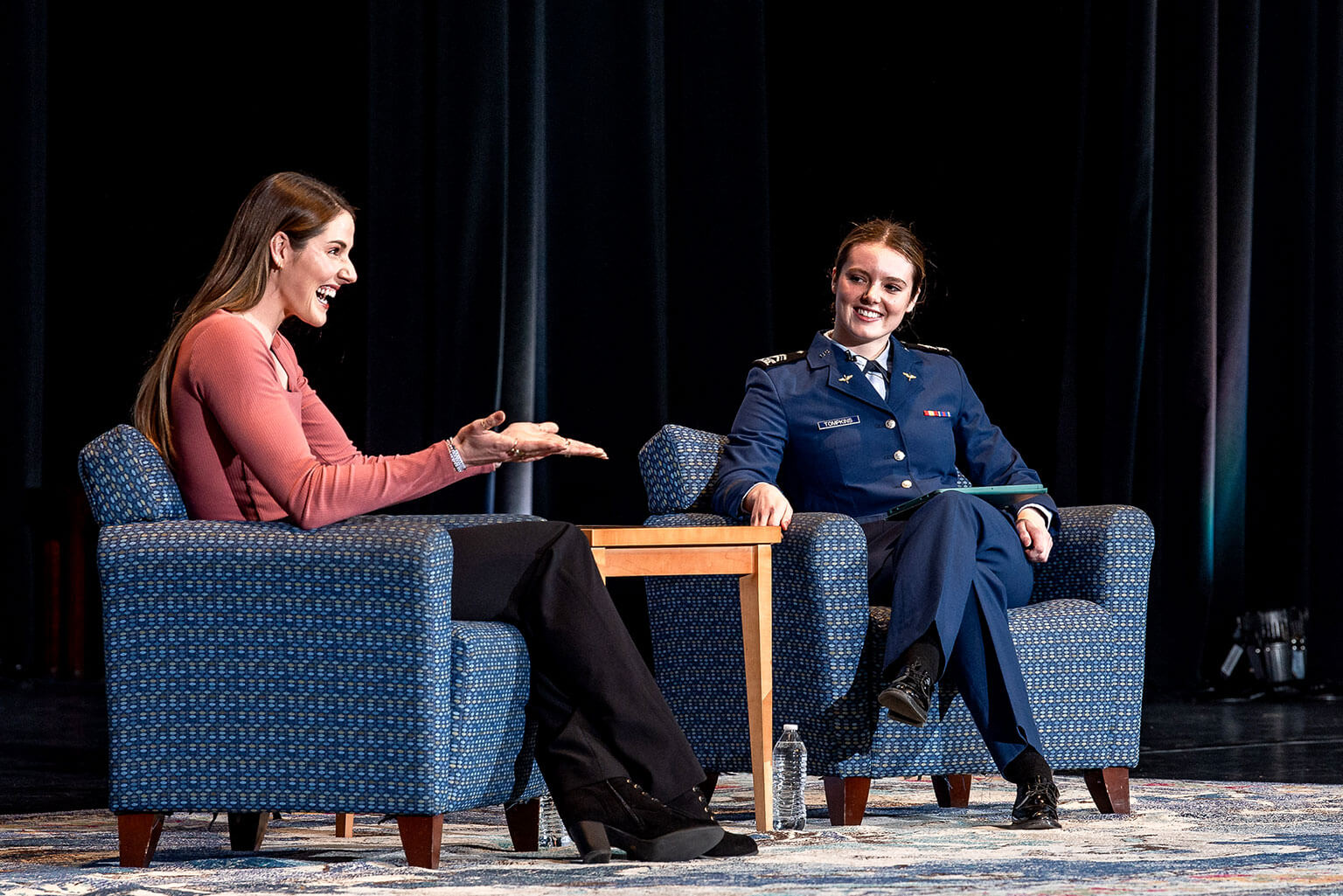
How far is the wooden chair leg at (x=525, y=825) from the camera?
2.42 m

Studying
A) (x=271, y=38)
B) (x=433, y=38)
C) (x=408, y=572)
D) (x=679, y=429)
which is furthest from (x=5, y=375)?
(x=408, y=572)

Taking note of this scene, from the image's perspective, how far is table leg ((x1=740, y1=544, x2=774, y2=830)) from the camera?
2.62 meters

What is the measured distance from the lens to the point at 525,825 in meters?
2.43

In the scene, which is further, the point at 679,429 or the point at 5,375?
the point at 5,375

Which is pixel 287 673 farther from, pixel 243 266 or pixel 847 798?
pixel 847 798

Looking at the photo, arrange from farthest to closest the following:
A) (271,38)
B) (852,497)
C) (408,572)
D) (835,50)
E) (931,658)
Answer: (271,38) → (835,50) → (852,497) → (931,658) → (408,572)

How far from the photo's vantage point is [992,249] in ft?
17.8

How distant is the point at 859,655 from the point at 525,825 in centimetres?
61

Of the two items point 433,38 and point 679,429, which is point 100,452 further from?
point 433,38

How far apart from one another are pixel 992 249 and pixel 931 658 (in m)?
3.15

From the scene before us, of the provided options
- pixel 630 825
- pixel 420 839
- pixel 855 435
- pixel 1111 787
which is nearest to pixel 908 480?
pixel 855 435

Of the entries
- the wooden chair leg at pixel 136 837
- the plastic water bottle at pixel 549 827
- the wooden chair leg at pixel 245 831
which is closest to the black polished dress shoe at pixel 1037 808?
the plastic water bottle at pixel 549 827

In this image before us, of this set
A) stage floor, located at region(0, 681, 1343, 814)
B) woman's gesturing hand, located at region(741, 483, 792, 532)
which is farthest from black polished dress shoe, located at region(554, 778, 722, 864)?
stage floor, located at region(0, 681, 1343, 814)

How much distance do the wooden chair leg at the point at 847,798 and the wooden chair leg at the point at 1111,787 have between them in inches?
15.7
